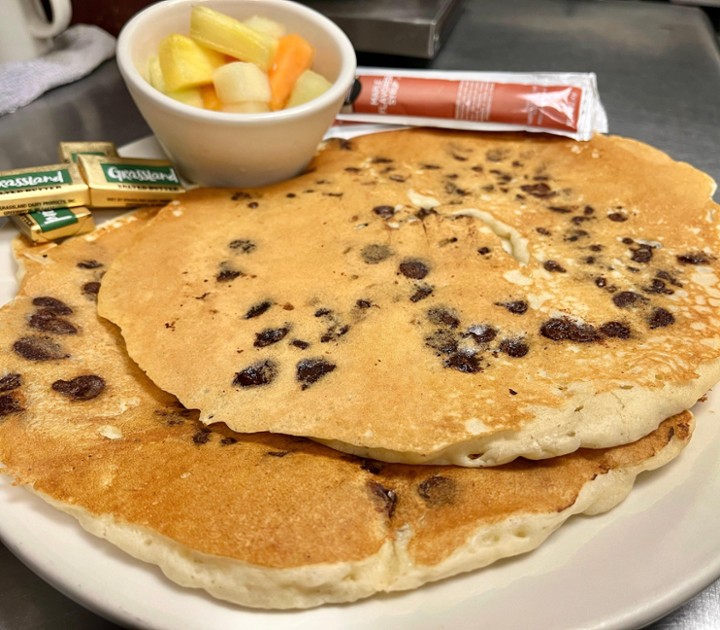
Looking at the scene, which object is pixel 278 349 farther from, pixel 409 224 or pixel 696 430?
pixel 696 430

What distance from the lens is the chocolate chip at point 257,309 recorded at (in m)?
1.09

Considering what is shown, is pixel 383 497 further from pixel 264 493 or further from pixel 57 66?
pixel 57 66

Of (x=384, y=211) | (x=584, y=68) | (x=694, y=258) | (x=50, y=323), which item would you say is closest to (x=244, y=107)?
(x=384, y=211)

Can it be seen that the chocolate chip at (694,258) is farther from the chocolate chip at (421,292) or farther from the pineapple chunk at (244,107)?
the pineapple chunk at (244,107)

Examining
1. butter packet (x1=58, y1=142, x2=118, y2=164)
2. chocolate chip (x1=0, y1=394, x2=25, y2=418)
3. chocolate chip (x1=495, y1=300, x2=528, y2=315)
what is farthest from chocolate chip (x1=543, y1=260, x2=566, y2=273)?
butter packet (x1=58, y1=142, x2=118, y2=164)

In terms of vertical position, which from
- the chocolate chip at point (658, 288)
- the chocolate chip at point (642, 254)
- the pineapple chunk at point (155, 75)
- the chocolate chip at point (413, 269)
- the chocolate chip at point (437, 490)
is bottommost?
the chocolate chip at point (437, 490)

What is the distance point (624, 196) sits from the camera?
132 centimetres

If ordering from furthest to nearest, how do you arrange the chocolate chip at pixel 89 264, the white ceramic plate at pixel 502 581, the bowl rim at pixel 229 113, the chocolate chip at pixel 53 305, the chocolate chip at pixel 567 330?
1. the bowl rim at pixel 229 113
2. the chocolate chip at pixel 89 264
3. the chocolate chip at pixel 53 305
4. the chocolate chip at pixel 567 330
5. the white ceramic plate at pixel 502 581

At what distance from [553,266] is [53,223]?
3.14 ft

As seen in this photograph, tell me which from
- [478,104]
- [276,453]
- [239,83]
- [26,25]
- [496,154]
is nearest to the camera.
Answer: [276,453]

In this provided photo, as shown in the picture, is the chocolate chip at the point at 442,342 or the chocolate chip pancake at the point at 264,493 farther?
the chocolate chip at the point at 442,342

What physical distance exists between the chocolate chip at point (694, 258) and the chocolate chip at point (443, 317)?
442 millimetres

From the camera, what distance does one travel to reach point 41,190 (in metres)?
1.33

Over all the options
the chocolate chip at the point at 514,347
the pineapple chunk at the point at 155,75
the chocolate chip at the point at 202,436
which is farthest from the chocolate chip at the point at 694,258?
the pineapple chunk at the point at 155,75
